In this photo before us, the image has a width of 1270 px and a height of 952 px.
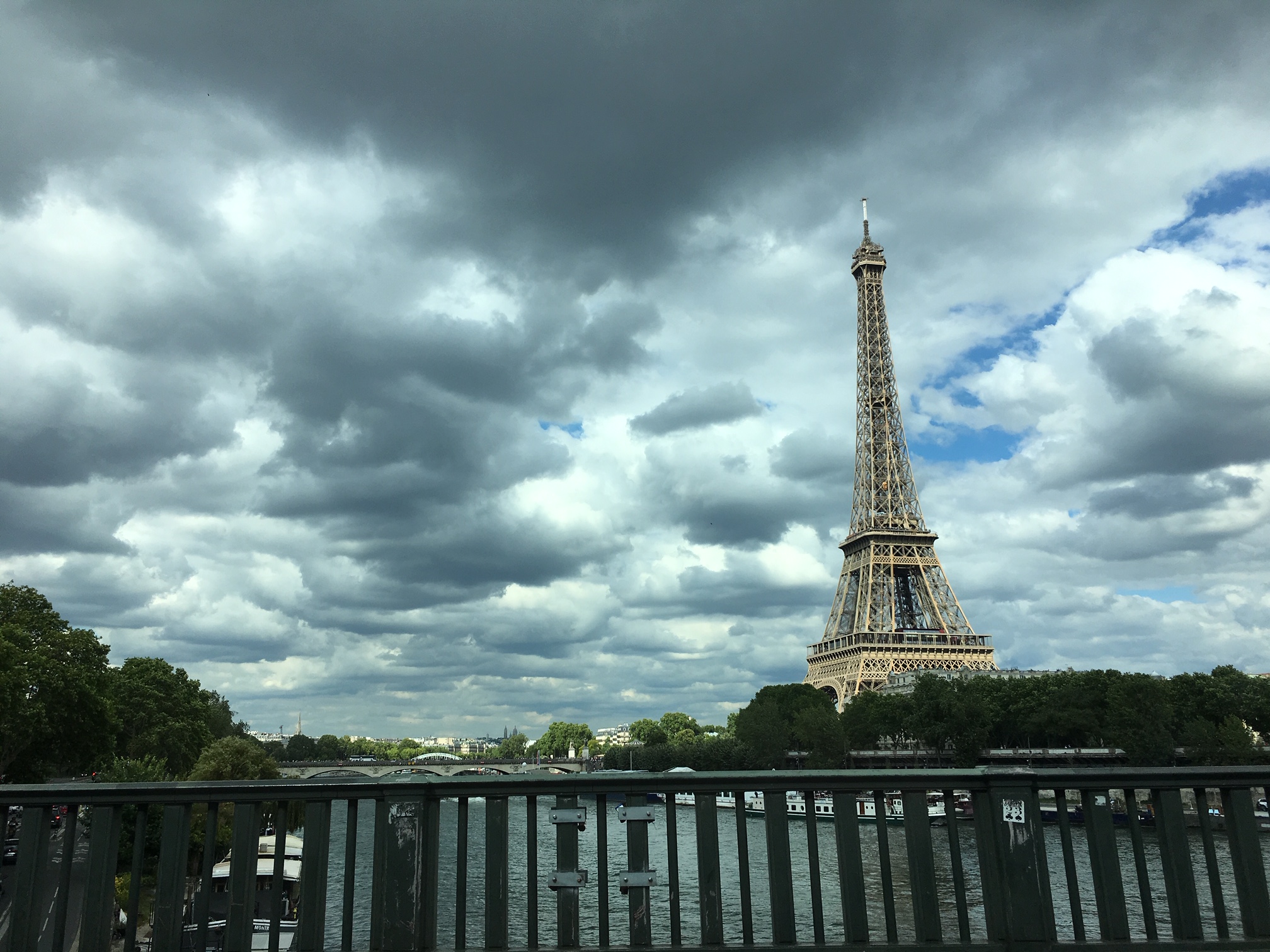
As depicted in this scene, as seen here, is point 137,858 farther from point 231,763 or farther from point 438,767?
point 438,767

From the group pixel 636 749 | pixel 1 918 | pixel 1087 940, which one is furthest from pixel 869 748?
pixel 1087 940

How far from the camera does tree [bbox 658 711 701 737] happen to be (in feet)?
556

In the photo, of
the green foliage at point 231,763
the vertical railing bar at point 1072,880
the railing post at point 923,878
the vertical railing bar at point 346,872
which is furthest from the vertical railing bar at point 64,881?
the green foliage at point 231,763

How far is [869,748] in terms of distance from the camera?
297 ft

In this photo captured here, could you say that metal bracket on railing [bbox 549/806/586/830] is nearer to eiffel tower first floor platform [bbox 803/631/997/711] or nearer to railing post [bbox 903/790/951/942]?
railing post [bbox 903/790/951/942]

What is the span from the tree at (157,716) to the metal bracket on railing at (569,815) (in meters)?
64.3

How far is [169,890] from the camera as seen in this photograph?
605 cm

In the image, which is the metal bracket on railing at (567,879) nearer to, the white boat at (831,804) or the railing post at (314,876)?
the white boat at (831,804)

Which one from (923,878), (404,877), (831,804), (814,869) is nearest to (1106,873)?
(923,878)

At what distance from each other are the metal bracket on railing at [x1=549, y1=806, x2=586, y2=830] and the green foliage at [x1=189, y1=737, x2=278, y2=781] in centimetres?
3738

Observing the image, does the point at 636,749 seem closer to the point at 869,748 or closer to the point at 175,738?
the point at 869,748

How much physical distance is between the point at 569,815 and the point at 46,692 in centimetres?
4642

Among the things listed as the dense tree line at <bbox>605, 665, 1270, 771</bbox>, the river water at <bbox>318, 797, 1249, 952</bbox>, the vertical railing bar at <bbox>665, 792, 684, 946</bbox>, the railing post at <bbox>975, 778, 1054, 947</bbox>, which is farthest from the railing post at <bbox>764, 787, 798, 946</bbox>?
the dense tree line at <bbox>605, 665, 1270, 771</bbox>

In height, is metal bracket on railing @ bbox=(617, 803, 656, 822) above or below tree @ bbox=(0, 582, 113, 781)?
below
